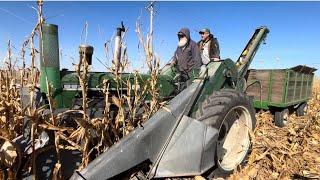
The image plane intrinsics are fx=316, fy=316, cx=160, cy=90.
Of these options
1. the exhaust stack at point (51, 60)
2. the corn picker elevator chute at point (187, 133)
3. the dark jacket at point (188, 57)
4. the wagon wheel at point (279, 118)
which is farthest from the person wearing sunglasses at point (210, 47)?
the exhaust stack at point (51, 60)

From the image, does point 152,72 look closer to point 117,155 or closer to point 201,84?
point 201,84

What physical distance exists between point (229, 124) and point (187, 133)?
3.06 ft

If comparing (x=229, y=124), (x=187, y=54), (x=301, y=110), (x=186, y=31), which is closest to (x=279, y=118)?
(x=301, y=110)

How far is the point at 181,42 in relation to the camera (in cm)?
535

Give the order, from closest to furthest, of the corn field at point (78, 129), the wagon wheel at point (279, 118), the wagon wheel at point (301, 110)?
1. the corn field at point (78, 129)
2. the wagon wheel at point (279, 118)
3. the wagon wheel at point (301, 110)

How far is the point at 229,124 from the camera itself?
4.07 metres

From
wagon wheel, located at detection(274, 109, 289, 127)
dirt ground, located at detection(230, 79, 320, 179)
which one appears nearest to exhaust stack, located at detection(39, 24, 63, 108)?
dirt ground, located at detection(230, 79, 320, 179)

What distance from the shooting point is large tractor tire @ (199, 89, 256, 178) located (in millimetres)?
3623

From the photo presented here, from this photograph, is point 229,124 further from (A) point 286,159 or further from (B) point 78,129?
(B) point 78,129

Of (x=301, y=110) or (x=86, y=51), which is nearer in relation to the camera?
(x=86, y=51)

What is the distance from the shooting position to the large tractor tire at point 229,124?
143 inches

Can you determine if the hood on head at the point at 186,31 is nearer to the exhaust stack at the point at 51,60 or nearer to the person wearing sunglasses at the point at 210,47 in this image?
the person wearing sunglasses at the point at 210,47

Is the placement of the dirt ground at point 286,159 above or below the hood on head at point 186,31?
below

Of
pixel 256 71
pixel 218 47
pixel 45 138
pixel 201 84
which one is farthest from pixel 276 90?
pixel 45 138
